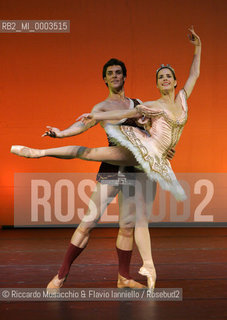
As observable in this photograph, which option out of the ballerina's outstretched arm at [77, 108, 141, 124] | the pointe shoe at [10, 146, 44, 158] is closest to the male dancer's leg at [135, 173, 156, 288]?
the ballerina's outstretched arm at [77, 108, 141, 124]

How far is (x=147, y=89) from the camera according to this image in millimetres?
6062

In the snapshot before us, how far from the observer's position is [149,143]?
2.62 meters

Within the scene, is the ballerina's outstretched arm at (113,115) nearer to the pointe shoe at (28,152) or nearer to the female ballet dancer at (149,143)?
the female ballet dancer at (149,143)

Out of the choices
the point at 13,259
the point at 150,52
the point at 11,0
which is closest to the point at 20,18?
→ the point at 11,0

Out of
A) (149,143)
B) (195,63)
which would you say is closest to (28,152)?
(149,143)

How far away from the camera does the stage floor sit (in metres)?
2.23

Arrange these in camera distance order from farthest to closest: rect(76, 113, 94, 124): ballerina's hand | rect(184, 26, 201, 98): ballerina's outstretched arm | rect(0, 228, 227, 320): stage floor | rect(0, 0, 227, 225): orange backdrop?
1. rect(0, 0, 227, 225): orange backdrop
2. rect(184, 26, 201, 98): ballerina's outstretched arm
3. rect(76, 113, 94, 124): ballerina's hand
4. rect(0, 228, 227, 320): stage floor

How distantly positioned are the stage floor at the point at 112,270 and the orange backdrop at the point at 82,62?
107cm

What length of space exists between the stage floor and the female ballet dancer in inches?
12.7

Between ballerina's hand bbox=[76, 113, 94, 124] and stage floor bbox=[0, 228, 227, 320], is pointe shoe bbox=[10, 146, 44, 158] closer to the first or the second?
ballerina's hand bbox=[76, 113, 94, 124]

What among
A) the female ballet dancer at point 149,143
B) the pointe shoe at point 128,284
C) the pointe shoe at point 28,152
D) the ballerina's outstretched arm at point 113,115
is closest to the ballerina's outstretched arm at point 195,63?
the female ballet dancer at point 149,143

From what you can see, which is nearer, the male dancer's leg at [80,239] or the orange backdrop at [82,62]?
the male dancer's leg at [80,239]

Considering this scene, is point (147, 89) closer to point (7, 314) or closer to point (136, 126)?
point (136, 126)

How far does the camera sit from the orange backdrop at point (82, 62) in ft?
19.7
